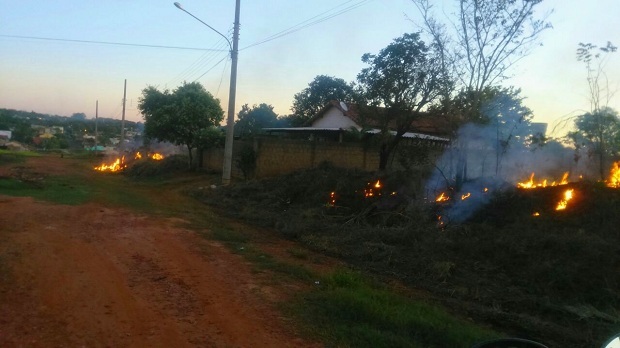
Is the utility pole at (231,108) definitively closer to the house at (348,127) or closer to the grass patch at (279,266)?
the house at (348,127)

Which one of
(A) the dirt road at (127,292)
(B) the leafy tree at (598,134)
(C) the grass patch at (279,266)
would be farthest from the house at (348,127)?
(A) the dirt road at (127,292)

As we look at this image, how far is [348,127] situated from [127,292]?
20622 mm

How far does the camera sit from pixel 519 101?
14328mm

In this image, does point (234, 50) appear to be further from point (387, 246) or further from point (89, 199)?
point (387, 246)

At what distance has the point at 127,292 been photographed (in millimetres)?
6332

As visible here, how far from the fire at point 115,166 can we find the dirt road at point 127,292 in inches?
1097

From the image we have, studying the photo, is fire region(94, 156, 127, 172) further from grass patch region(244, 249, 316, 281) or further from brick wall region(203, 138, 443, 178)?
grass patch region(244, 249, 316, 281)

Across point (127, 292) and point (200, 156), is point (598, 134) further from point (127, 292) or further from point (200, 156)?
point (200, 156)

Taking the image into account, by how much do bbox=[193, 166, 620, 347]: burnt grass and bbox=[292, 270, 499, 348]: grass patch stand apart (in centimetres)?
87

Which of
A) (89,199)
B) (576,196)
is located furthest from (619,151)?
(89,199)

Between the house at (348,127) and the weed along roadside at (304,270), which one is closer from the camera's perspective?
the weed along roadside at (304,270)

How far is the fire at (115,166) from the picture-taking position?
122ft

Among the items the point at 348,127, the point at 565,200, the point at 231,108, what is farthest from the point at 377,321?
the point at 348,127

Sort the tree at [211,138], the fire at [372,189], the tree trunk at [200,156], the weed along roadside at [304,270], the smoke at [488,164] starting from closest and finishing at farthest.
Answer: the weed along roadside at [304,270] → the smoke at [488,164] → the fire at [372,189] → the tree at [211,138] → the tree trunk at [200,156]
